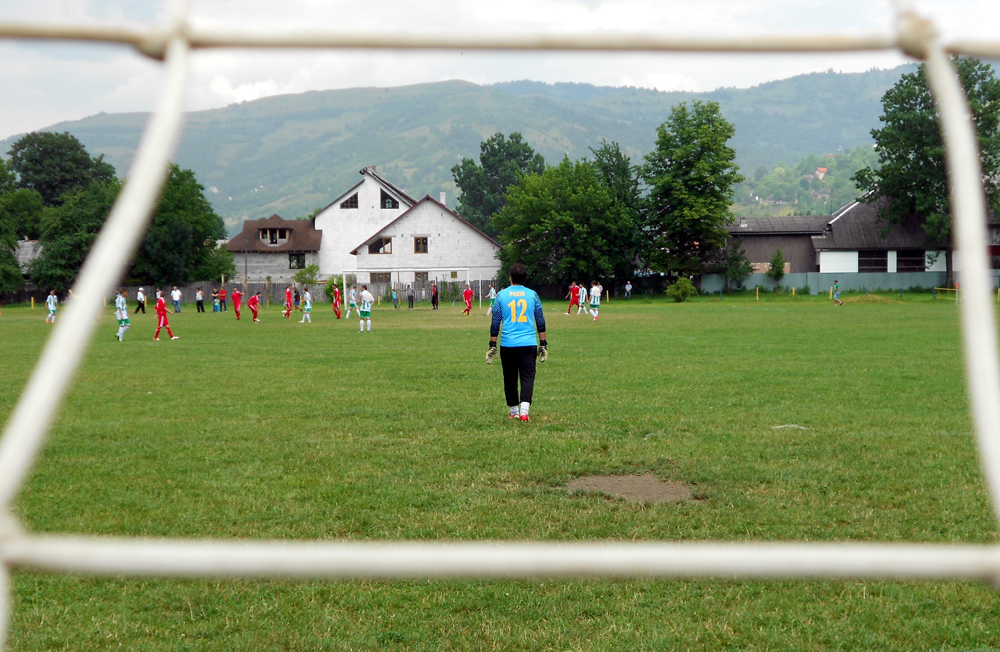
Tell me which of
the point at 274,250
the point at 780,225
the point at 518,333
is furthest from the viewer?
the point at 274,250

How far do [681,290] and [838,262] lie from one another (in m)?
14.9

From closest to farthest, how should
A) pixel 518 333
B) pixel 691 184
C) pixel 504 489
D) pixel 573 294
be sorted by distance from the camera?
pixel 504 489, pixel 518 333, pixel 573 294, pixel 691 184

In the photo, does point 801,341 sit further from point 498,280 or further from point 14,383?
point 498,280

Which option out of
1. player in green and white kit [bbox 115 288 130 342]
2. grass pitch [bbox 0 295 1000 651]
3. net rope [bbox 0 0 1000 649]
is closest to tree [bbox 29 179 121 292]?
player in green and white kit [bbox 115 288 130 342]

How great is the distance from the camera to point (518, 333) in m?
9.96

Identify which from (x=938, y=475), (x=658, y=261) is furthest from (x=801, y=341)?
(x=658, y=261)

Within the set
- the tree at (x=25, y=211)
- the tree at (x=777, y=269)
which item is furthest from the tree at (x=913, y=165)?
the tree at (x=25, y=211)

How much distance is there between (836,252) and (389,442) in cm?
6101

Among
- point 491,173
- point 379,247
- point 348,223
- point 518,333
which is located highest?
point 491,173

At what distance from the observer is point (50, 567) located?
129cm

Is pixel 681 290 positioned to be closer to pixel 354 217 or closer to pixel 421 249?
pixel 421 249

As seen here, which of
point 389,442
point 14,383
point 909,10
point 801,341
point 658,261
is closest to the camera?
point 909,10

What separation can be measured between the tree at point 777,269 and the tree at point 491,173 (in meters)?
54.3

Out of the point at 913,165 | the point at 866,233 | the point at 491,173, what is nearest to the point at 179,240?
the point at 913,165
